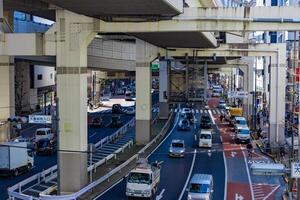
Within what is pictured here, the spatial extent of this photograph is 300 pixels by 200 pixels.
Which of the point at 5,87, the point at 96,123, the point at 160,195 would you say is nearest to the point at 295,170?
the point at 160,195

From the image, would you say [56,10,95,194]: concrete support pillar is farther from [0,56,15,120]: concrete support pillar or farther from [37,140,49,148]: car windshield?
[0,56,15,120]: concrete support pillar

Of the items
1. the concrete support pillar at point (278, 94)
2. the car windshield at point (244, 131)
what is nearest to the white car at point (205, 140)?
the car windshield at point (244, 131)

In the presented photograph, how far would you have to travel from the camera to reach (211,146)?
47688mm

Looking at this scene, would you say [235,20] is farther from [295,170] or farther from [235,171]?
[235,171]

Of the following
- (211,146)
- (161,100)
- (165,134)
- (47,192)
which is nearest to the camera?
(47,192)

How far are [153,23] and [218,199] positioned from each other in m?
10.3

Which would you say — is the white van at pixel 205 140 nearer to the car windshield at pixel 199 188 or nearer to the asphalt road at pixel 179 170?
the asphalt road at pixel 179 170

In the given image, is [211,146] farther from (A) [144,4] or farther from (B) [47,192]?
(A) [144,4]

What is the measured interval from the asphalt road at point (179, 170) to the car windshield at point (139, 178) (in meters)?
1.09

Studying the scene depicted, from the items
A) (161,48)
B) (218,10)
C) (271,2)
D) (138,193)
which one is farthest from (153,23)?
(271,2)

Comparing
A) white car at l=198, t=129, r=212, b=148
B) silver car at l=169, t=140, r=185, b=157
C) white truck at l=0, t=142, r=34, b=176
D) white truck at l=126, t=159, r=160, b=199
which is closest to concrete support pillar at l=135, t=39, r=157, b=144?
white car at l=198, t=129, r=212, b=148

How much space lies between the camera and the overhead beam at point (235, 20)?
88.9ft

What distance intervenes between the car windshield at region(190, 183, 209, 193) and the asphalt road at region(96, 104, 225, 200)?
1592mm

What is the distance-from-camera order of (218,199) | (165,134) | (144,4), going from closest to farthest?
1. (144,4)
2. (218,199)
3. (165,134)
